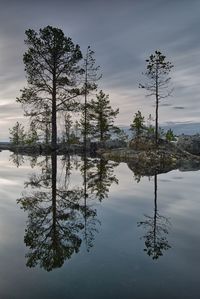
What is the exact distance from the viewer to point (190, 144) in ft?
128

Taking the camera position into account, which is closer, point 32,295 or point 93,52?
point 32,295

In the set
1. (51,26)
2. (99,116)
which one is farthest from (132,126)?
(51,26)

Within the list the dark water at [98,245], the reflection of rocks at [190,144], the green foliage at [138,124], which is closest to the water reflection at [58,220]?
the dark water at [98,245]

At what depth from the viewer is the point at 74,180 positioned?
Result: 14.2 metres

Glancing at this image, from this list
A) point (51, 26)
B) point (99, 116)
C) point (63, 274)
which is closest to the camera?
point (63, 274)

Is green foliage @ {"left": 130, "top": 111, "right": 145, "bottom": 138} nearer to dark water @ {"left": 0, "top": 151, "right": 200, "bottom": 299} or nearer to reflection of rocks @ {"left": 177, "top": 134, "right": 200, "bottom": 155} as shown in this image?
reflection of rocks @ {"left": 177, "top": 134, "right": 200, "bottom": 155}

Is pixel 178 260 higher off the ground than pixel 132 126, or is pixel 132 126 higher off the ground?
pixel 132 126

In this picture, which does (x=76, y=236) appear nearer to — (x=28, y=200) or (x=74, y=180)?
(x=28, y=200)

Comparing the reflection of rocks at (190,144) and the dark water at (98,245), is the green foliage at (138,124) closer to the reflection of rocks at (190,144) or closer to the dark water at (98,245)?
the reflection of rocks at (190,144)

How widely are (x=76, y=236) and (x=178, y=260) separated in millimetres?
2013

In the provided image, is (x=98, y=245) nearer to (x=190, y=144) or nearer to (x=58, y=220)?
(x=58, y=220)

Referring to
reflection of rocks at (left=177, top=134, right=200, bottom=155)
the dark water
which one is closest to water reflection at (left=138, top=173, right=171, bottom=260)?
the dark water

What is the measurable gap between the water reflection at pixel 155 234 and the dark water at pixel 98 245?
16 millimetres

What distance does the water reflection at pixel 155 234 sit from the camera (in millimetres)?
5349
